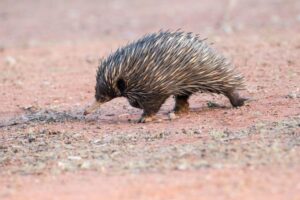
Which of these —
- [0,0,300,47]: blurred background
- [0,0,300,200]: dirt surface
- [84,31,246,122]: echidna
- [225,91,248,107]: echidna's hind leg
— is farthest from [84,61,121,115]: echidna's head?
[0,0,300,47]: blurred background

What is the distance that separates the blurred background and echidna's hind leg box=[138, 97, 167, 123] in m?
10.8

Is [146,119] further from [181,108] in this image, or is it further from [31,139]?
[31,139]

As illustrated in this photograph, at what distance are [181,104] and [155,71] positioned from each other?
0.75 m

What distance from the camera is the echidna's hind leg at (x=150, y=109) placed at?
36.8 ft

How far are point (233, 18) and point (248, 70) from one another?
10.7m

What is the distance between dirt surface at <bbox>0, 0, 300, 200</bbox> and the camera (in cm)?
754

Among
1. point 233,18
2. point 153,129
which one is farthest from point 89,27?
point 153,129

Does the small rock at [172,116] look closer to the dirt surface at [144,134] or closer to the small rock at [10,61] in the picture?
the dirt surface at [144,134]

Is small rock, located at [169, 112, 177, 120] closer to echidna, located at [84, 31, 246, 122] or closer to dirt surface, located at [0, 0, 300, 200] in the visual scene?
dirt surface, located at [0, 0, 300, 200]

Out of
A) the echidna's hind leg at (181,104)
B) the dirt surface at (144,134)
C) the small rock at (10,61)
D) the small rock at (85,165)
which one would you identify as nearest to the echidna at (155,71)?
the echidna's hind leg at (181,104)

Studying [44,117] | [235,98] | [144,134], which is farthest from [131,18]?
[144,134]

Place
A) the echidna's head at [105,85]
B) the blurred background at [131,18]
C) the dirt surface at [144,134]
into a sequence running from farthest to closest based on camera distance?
the blurred background at [131,18] < the echidna's head at [105,85] < the dirt surface at [144,134]

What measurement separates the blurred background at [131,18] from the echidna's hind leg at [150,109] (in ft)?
35.6

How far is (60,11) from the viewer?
3102 cm
